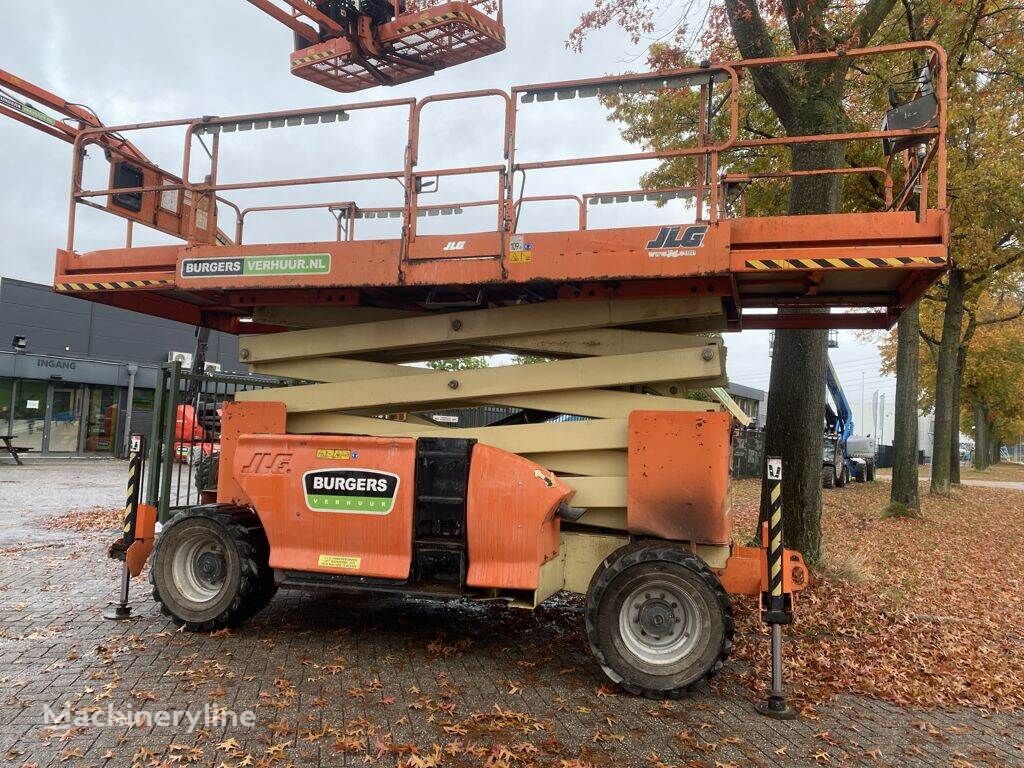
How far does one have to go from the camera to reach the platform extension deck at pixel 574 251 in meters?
4.48

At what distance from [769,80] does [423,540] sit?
5.48 m

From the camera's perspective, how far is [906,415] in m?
15.2

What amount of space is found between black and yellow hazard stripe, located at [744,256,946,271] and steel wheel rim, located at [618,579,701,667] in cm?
202

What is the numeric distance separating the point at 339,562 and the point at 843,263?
12.3 feet

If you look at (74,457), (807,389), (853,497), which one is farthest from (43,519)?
(853,497)

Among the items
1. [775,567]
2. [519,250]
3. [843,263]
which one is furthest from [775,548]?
[519,250]

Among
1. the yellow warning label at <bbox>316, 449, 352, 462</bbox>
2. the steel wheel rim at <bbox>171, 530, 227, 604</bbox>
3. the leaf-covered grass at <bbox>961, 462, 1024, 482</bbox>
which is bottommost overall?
the leaf-covered grass at <bbox>961, 462, 1024, 482</bbox>

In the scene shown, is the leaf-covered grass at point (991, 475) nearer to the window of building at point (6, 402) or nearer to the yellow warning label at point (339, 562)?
the yellow warning label at point (339, 562)

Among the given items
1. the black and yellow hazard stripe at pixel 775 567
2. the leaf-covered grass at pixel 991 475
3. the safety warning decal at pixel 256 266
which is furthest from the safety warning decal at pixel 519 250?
the leaf-covered grass at pixel 991 475

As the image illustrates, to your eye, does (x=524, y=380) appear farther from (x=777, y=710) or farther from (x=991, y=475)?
(x=991, y=475)

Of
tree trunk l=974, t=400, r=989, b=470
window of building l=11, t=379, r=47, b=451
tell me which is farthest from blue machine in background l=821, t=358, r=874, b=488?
window of building l=11, t=379, r=47, b=451

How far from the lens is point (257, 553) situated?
5.47 m

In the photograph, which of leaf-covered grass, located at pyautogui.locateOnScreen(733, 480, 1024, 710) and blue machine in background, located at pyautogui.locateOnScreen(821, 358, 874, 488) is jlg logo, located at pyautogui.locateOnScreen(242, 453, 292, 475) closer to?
leaf-covered grass, located at pyautogui.locateOnScreen(733, 480, 1024, 710)

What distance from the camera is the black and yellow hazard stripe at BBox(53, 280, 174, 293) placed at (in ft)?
18.3
